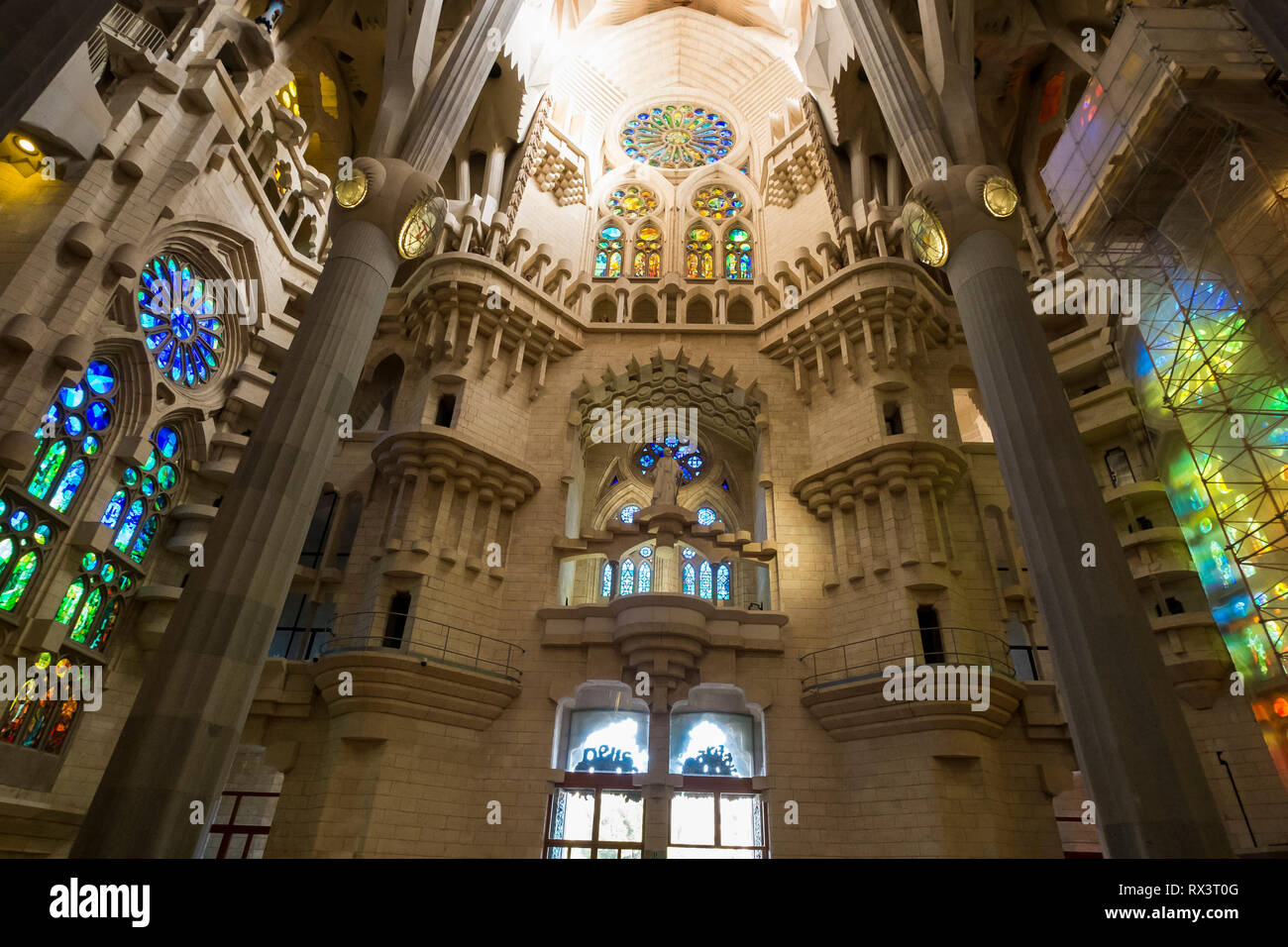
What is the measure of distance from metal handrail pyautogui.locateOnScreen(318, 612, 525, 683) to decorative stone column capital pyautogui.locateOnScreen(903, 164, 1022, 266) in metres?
11.2

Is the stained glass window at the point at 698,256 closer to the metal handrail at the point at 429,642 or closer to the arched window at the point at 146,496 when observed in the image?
the metal handrail at the point at 429,642

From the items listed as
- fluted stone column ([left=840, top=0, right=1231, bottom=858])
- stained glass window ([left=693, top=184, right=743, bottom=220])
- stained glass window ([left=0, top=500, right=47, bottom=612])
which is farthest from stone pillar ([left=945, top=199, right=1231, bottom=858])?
stained glass window ([left=0, top=500, right=47, bottom=612])

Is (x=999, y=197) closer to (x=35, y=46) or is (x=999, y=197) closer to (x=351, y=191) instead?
(x=351, y=191)

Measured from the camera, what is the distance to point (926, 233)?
449 inches

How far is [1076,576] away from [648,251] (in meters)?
16.6

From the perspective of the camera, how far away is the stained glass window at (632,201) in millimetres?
22375

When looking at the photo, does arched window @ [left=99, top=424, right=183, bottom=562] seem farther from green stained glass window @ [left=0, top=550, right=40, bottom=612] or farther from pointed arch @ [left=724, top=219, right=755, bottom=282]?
pointed arch @ [left=724, top=219, right=755, bottom=282]

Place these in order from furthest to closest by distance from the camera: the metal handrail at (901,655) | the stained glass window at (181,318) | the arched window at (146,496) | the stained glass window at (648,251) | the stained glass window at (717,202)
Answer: the stained glass window at (717,202) < the stained glass window at (648,251) < the stained glass window at (181,318) < the metal handrail at (901,655) < the arched window at (146,496)

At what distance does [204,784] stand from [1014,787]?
12.9m

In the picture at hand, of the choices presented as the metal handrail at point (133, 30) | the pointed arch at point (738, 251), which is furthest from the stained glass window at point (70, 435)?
the pointed arch at point (738, 251)

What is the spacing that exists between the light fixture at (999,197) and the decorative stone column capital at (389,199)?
9089 mm

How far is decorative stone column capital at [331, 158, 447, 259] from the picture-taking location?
10938mm

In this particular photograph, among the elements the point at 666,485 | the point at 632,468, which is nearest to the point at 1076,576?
the point at 666,485
